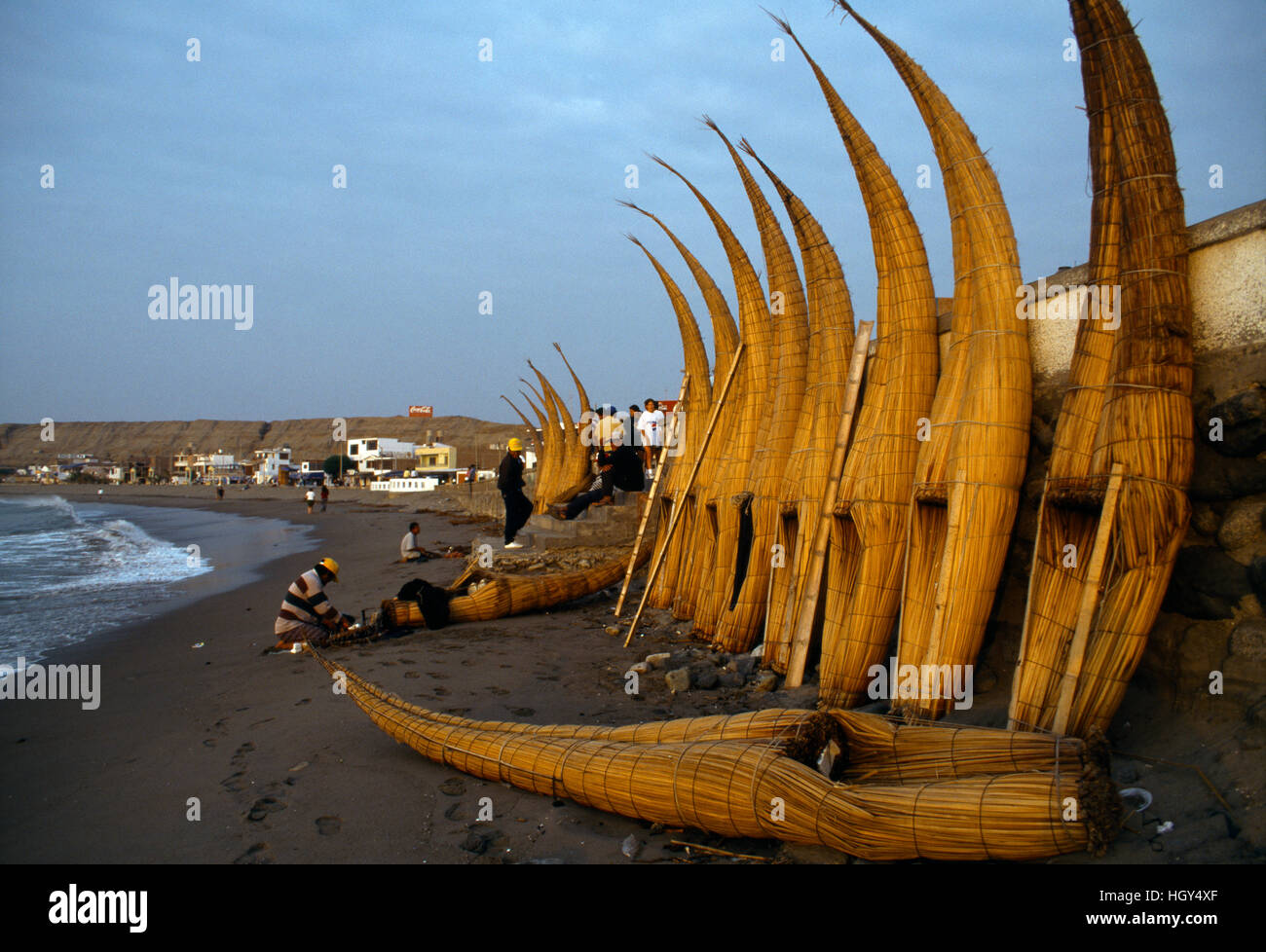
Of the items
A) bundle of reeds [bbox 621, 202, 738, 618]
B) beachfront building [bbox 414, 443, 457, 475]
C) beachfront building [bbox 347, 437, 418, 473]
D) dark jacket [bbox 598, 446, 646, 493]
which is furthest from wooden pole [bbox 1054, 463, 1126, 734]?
beachfront building [bbox 347, 437, 418, 473]

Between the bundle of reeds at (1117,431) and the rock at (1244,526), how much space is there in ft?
0.80

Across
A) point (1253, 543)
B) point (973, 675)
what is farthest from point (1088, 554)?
point (973, 675)

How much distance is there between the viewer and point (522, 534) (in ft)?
42.5

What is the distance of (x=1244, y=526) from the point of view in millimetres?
3252

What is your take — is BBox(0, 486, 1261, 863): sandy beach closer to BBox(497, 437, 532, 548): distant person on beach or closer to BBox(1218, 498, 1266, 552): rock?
BBox(1218, 498, 1266, 552): rock

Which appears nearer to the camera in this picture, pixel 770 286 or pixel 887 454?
pixel 887 454

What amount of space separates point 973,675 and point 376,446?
80384mm

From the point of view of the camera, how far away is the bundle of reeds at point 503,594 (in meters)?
8.34

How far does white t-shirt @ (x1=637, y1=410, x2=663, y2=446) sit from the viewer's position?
12.8 m

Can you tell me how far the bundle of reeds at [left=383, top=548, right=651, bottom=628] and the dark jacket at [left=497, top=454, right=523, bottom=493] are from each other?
9.27 ft

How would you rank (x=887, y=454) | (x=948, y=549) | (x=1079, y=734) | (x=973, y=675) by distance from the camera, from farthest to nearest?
1. (x=887, y=454)
2. (x=973, y=675)
3. (x=948, y=549)
4. (x=1079, y=734)
